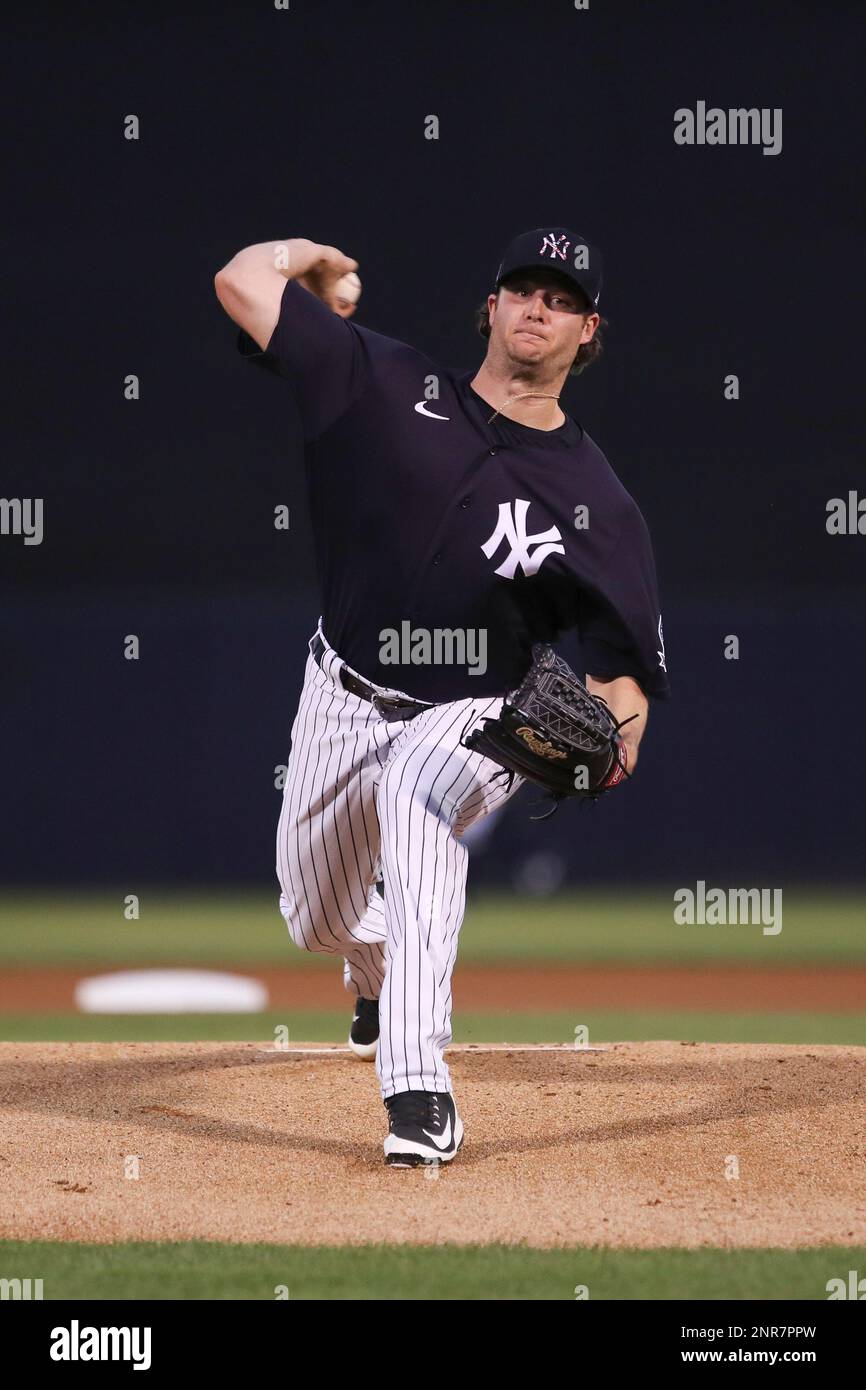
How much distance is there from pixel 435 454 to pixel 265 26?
23.0 feet

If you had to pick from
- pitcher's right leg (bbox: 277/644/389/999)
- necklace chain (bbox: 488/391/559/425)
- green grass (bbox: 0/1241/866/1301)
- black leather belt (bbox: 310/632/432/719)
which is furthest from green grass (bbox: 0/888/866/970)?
green grass (bbox: 0/1241/866/1301)

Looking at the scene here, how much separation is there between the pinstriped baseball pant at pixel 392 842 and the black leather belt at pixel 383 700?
0.05 feet

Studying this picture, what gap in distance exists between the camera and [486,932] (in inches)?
351

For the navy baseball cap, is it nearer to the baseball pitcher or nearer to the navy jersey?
the baseball pitcher

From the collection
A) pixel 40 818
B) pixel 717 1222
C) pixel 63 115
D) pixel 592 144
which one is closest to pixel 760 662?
pixel 592 144

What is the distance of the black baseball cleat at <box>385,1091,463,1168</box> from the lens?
3.04 m

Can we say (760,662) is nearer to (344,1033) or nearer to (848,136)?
(848,136)

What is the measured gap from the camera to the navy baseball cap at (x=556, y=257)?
3410mm

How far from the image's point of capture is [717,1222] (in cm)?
276

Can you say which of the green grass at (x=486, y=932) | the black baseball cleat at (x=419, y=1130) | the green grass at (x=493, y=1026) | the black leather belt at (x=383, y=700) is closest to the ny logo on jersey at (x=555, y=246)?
the black leather belt at (x=383, y=700)

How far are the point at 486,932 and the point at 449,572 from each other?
5.77 meters

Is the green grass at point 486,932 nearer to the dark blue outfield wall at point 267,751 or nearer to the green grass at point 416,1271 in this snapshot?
the dark blue outfield wall at point 267,751

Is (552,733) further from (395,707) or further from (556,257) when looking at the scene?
(556,257)

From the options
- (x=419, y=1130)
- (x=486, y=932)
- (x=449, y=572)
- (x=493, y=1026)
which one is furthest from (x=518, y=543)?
(x=486, y=932)
